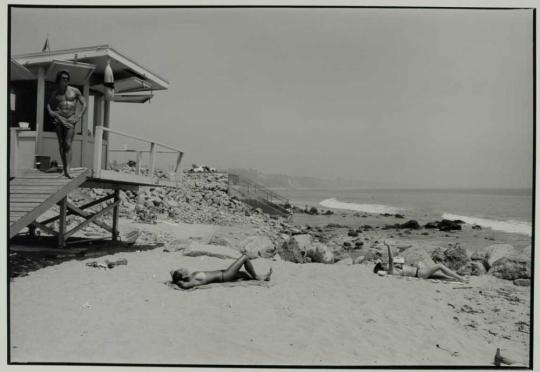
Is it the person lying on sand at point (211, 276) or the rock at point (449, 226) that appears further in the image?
the rock at point (449, 226)

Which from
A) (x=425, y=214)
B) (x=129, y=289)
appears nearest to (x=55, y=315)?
(x=129, y=289)

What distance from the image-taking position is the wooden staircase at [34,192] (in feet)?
21.5

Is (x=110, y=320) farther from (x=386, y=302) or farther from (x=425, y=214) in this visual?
(x=425, y=214)

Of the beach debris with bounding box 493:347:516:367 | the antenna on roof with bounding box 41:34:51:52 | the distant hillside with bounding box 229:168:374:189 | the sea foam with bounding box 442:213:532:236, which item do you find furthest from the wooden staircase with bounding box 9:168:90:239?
the distant hillside with bounding box 229:168:374:189

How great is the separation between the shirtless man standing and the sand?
7.03ft

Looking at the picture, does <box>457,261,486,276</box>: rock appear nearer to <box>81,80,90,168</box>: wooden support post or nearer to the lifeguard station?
the lifeguard station

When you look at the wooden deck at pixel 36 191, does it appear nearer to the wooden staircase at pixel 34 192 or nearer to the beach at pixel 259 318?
the wooden staircase at pixel 34 192

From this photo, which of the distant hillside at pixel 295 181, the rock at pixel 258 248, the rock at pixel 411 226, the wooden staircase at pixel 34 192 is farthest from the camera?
the distant hillside at pixel 295 181

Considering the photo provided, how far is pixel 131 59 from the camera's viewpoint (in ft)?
30.0

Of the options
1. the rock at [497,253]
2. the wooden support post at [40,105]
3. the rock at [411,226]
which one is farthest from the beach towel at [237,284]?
the rock at [411,226]

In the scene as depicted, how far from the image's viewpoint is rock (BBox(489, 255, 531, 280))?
9063mm

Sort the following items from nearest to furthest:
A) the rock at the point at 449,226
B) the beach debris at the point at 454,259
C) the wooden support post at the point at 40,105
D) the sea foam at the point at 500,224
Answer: the wooden support post at the point at 40,105
the beach debris at the point at 454,259
the sea foam at the point at 500,224
the rock at the point at 449,226

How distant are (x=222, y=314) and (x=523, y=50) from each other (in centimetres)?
609

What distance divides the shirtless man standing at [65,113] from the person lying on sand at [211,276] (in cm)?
269
